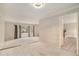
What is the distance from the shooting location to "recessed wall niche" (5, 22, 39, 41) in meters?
1.77

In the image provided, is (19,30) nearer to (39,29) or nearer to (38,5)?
(39,29)

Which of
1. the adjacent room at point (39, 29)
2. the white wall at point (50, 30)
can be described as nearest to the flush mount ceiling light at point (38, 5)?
the adjacent room at point (39, 29)

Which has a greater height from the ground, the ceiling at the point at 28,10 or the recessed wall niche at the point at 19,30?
the ceiling at the point at 28,10

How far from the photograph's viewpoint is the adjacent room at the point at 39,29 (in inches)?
67.0

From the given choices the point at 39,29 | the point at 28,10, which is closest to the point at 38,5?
the point at 28,10

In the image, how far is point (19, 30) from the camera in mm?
1857

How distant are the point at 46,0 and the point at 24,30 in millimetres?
771

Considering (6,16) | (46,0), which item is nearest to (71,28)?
(46,0)

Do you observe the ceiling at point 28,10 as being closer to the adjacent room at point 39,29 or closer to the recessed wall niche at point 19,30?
the adjacent room at point 39,29

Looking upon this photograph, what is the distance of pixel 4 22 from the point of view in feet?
5.69

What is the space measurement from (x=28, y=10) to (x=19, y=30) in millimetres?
471

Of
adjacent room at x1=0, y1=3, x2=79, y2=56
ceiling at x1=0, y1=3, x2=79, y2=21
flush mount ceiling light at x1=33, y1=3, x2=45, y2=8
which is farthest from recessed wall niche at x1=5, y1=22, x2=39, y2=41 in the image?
flush mount ceiling light at x1=33, y1=3, x2=45, y2=8

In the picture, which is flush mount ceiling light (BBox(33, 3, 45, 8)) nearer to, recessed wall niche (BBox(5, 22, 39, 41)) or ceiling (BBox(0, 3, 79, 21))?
ceiling (BBox(0, 3, 79, 21))

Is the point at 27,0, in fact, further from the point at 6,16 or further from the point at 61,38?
the point at 61,38
